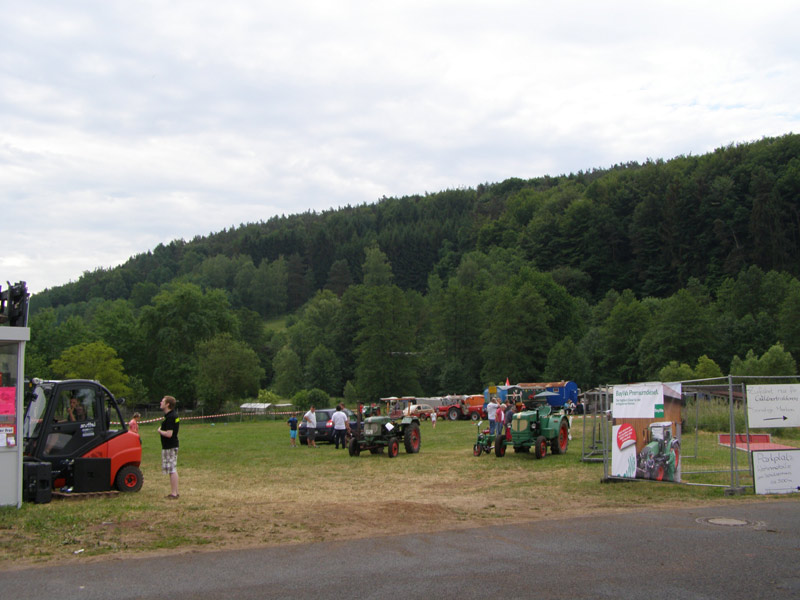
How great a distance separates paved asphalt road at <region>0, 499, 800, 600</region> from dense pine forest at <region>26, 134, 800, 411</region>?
43.8 meters

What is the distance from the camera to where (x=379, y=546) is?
8.03 metres

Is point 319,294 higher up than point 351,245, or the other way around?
point 351,245

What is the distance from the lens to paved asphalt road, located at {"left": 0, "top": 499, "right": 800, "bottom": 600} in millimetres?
6258

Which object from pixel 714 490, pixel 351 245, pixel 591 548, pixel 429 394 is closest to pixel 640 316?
pixel 429 394

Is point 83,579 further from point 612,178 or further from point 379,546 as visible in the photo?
point 612,178

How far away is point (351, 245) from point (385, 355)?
90.2 m

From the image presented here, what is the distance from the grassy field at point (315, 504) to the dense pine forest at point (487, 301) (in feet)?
123

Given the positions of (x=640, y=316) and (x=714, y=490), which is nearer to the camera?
(x=714, y=490)

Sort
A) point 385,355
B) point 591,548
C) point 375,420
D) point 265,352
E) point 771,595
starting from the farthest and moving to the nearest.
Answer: point 265,352 → point 385,355 → point 375,420 → point 591,548 → point 771,595

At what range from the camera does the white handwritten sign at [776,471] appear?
11.8m

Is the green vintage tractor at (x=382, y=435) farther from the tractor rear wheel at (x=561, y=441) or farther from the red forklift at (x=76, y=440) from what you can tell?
the red forklift at (x=76, y=440)

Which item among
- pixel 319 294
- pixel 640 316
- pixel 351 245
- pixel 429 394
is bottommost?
pixel 429 394

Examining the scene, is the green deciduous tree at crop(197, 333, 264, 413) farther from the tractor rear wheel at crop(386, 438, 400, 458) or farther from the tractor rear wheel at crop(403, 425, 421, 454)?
Answer: the tractor rear wheel at crop(386, 438, 400, 458)

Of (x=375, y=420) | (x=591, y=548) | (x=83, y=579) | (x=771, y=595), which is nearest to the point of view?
(x=771, y=595)
